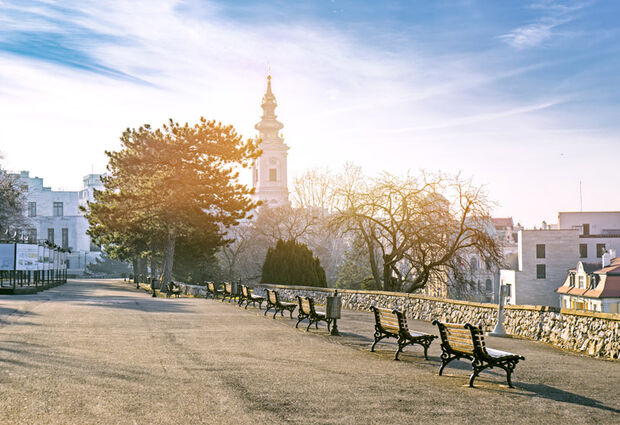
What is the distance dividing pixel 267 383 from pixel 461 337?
324 cm

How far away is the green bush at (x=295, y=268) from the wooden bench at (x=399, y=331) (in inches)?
988

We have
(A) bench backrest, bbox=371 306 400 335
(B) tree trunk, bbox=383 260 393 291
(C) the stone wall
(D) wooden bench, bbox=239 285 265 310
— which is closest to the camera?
(A) bench backrest, bbox=371 306 400 335

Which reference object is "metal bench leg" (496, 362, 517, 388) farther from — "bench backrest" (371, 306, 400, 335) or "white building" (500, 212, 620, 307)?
"white building" (500, 212, 620, 307)

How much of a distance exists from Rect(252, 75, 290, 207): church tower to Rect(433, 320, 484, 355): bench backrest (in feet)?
354

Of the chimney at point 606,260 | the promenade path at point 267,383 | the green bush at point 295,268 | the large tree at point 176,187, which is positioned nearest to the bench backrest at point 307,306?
the promenade path at point 267,383

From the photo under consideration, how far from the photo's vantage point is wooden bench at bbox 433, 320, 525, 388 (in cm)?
1027

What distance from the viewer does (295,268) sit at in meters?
39.9

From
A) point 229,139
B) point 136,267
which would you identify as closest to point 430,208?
point 229,139

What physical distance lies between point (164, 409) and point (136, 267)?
68.5m

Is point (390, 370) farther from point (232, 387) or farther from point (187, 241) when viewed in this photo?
point (187, 241)

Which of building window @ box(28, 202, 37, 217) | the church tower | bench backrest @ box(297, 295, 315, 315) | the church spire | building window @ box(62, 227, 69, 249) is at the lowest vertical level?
bench backrest @ box(297, 295, 315, 315)

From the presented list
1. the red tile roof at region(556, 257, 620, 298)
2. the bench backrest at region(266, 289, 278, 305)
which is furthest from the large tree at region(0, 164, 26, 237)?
the red tile roof at region(556, 257, 620, 298)

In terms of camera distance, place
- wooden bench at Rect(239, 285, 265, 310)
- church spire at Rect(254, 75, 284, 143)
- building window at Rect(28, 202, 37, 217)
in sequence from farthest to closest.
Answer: church spire at Rect(254, 75, 284, 143) < building window at Rect(28, 202, 37, 217) < wooden bench at Rect(239, 285, 265, 310)

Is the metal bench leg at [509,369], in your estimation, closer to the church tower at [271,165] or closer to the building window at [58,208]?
the church tower at [271,165]
